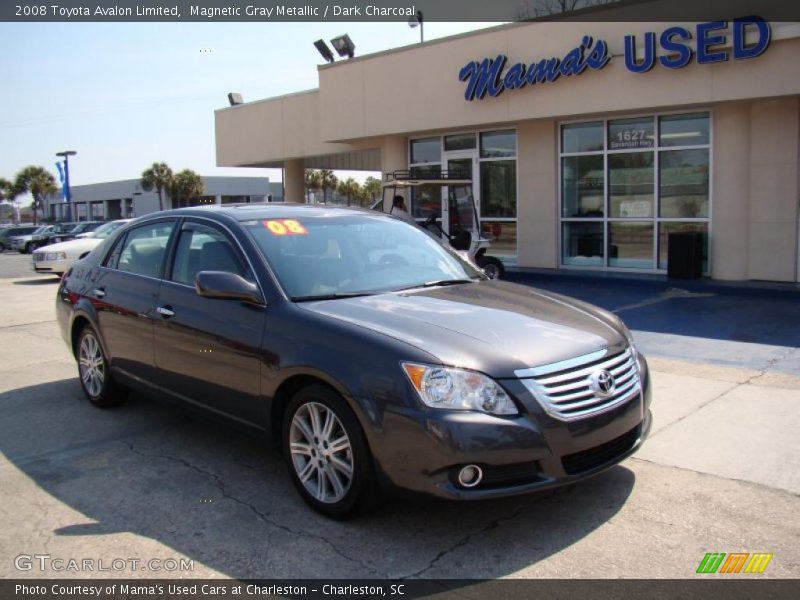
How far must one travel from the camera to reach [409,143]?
57.9 ft

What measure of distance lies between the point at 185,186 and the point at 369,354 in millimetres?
76754

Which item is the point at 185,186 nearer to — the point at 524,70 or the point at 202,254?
the point at 524,70

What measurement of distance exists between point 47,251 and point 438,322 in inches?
646

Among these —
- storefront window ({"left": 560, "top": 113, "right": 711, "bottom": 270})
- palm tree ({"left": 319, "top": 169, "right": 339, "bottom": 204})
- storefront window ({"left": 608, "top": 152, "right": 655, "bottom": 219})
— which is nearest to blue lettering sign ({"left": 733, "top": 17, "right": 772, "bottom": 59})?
storefront window ({"left": 560, "top": 113, "right": 711, "bottom": 270})

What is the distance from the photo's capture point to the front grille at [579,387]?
3.63 metres

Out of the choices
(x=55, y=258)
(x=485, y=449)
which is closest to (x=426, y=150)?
(x=55, y=258)

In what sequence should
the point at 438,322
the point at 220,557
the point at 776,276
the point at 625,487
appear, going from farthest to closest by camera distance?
the point at 776,276, the point at 625,487, the point at 438,322, the point at 220,557

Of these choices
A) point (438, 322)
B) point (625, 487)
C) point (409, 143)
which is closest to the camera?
point (438, 322)

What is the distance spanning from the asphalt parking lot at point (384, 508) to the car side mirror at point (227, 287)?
98 cm

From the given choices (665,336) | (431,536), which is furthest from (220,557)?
(665,336)

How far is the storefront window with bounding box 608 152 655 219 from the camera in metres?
13.7

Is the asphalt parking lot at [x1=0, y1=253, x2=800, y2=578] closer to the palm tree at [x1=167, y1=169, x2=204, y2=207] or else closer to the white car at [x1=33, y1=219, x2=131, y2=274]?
the white car at [x1=33, y1=219, x2=131, y2=274]

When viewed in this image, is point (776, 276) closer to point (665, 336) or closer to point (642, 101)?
point (642, 101)

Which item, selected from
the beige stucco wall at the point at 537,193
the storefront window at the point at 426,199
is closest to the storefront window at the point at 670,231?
the beige stucco wall at the point at 537,193
